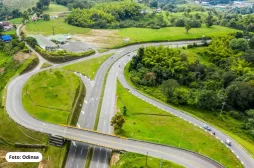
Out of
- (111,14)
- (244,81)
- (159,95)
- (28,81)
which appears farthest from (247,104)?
(111,14)

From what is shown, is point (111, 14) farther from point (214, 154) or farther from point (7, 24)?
point (214, 154)

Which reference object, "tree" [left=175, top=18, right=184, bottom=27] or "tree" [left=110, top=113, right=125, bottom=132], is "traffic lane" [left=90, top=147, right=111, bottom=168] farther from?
"tree" [left=175, top=18, right=184, bottom=27]

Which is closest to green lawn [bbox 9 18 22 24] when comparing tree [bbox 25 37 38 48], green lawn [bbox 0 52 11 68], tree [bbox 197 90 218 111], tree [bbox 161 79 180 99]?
tree [bbox 25 37 38 48]

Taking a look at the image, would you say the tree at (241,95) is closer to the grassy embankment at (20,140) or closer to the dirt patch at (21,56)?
the grassy embankment at (20,140)

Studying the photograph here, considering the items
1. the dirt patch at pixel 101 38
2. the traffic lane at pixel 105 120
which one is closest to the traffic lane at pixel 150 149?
the traffic lane at pixel 105 120

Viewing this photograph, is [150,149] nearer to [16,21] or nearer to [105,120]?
[105,120]
